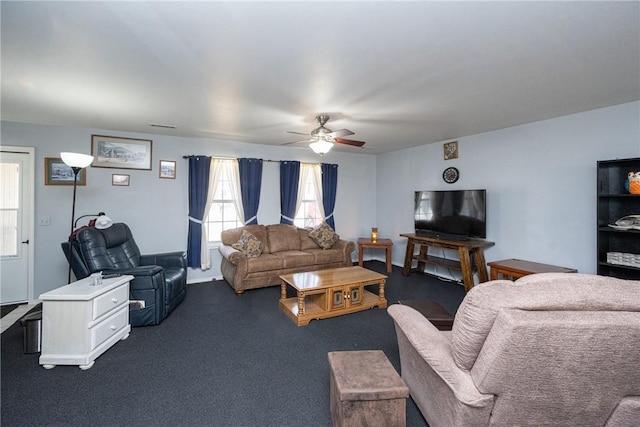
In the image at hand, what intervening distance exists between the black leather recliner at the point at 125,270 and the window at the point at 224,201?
1558 millimetres

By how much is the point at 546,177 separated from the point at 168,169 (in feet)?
18.5

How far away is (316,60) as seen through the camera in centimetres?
216

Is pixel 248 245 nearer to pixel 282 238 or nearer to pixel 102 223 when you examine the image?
pixel 282 238

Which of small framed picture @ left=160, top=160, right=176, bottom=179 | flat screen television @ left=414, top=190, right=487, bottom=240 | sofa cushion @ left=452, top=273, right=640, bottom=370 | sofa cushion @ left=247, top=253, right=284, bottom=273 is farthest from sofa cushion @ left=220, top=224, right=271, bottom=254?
sofa cushion @ left=452, top=273, right=640, bottom=370

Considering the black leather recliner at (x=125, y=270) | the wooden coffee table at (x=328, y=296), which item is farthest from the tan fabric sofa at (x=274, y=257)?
the black leather recliner at (x=125, y=270)

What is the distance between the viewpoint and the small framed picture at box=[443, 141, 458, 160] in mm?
4848

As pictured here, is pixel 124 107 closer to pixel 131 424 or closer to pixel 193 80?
pixel 193 80

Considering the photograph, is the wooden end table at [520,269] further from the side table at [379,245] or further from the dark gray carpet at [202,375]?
the side table at [379,245]

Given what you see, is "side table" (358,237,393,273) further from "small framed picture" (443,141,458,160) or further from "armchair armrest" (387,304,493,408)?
"armchair armrest" (387,304,493,408)

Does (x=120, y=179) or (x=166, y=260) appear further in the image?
(x=120, y=179)

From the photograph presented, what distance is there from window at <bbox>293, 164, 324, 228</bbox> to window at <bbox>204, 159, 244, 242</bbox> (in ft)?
4.19

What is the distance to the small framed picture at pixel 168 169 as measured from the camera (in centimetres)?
465

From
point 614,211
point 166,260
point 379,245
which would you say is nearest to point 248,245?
point 166,260

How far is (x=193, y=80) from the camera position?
2.52 meters
